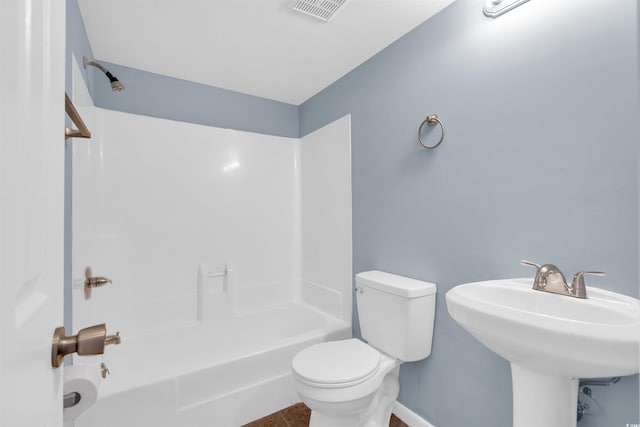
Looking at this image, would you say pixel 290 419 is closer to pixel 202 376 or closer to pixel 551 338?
pixel 202 376

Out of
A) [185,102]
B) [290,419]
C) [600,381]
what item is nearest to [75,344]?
[600,381]

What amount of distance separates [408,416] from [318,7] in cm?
232

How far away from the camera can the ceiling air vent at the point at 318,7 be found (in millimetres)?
1533

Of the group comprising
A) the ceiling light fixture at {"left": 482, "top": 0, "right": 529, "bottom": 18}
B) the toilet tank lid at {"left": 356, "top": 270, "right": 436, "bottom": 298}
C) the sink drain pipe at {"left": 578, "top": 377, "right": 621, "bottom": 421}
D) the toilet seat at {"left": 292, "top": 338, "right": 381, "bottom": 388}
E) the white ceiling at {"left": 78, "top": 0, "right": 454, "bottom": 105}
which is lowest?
the toilet seat at {"left": 292, "top": 338, "right": 381, "bottom": 388}

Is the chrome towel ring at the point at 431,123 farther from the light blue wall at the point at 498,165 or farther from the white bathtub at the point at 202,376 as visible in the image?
the white bathtub at the point at 202,376

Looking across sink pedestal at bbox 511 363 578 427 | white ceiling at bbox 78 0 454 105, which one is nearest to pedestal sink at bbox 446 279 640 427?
sink pedestal at bbox 511 363 578 427

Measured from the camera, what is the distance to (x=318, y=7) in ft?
5.16

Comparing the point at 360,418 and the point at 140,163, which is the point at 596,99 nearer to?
the point at 360,418

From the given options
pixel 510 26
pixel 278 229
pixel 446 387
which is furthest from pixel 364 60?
pixel 446 387

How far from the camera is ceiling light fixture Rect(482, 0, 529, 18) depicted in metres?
1.29

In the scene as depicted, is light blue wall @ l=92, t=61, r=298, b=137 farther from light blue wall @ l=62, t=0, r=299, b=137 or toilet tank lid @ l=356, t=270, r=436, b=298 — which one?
toilet tank lid @ l=356, t=270, r=436, b=298

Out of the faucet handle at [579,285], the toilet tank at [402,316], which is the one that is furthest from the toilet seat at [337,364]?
the faucet handle at [579,285]

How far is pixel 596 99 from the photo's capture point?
108cm

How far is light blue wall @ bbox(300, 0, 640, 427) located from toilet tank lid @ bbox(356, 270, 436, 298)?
0.22 ft
